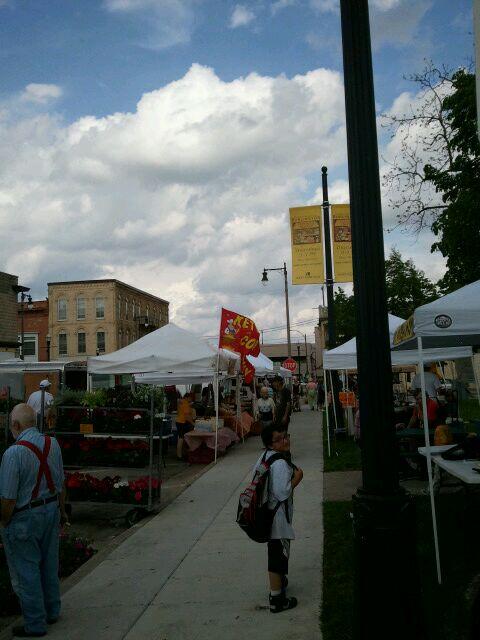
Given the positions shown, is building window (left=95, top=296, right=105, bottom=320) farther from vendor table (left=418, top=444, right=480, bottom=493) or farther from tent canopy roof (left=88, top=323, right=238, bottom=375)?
vendor table (left=418, top=444, right=480, bottom=493)

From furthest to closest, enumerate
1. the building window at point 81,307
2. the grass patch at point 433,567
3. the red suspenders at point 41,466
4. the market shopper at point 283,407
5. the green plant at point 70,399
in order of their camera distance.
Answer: the building window at point 81,307
the green plant at point 70,399
the market shopper at point 283,407
the red suspenders at point 41,466
the grass patch at point 433,567

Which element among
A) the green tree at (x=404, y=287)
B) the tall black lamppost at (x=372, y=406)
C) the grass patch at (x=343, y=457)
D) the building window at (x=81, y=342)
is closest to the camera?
the tall black lamppost at (x=372, y=406)

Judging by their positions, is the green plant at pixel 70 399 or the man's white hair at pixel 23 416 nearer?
the man's white hair at pixel 23 416

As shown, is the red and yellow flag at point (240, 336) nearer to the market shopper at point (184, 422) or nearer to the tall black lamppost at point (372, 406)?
the market shopper at point (184, 422)

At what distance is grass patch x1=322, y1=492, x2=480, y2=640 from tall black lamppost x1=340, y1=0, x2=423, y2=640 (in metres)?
0.49

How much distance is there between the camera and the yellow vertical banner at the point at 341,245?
645 inches

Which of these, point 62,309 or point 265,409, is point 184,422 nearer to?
point 265,409

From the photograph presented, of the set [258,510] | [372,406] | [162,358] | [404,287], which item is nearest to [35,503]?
[258,510]

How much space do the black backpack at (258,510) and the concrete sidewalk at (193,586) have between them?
659 mm

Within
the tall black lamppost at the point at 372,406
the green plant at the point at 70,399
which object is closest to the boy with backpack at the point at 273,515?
the tall black lamppost at the point at 372,406

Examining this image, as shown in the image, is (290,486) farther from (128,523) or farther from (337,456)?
(337,456)

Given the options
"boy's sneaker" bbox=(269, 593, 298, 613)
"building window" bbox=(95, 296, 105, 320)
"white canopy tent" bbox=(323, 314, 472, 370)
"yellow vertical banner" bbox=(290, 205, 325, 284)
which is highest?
"building window" bbox=(95, 296, 105, 320)

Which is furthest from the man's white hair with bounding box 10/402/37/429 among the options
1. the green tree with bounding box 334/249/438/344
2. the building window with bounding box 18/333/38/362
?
the building window with bounding box 18/333/38/362

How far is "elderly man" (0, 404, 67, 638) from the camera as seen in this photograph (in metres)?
4.68
